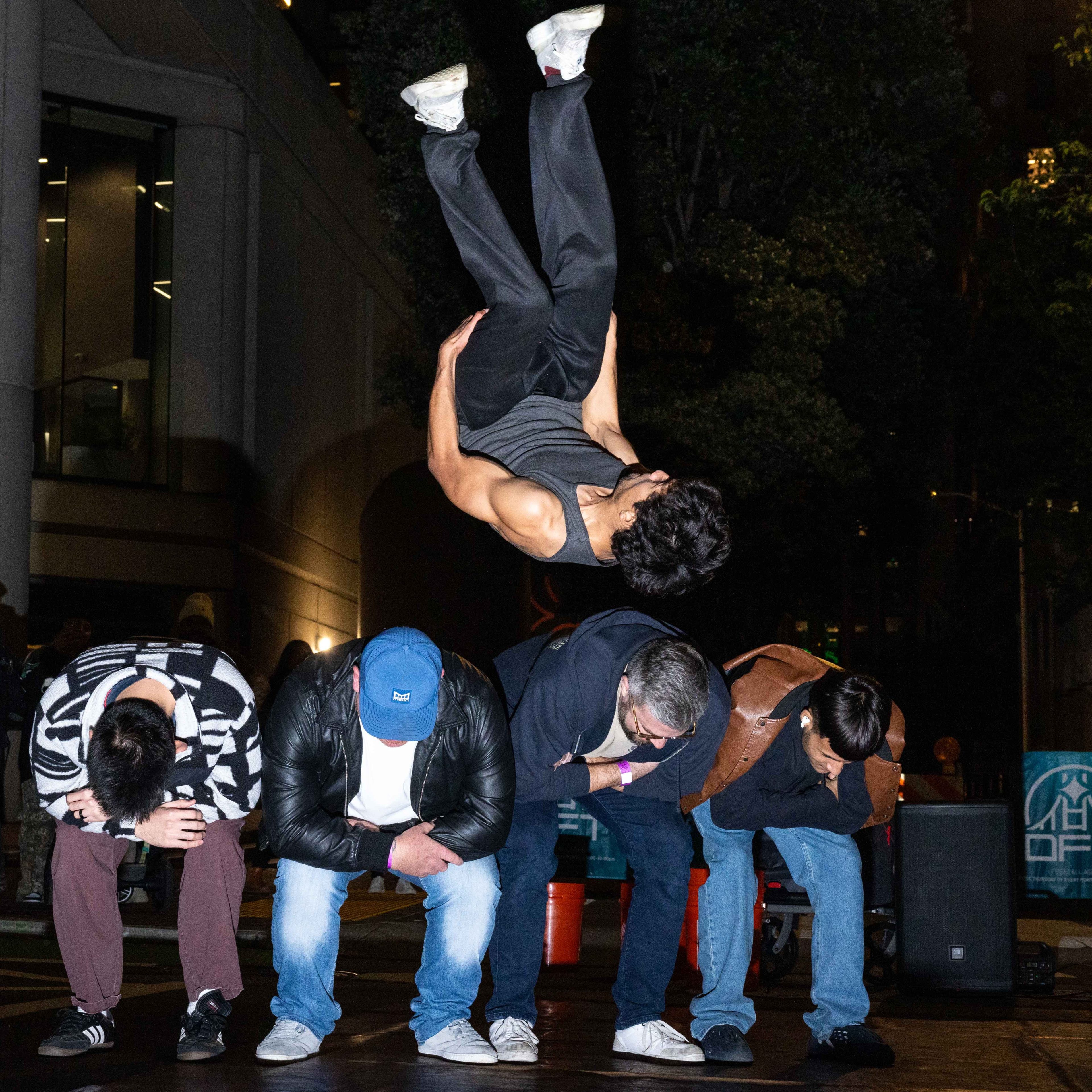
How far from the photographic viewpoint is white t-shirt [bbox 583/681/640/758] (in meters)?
4.39

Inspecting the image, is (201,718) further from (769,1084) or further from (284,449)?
(284,449)

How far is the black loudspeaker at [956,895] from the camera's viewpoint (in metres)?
5.80

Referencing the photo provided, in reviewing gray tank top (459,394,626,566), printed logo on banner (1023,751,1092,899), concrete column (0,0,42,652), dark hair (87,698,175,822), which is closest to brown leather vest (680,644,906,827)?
gray tank top (459,394,626,566)

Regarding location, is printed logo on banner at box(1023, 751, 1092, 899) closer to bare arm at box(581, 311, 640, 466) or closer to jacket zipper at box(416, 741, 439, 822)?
bare arm at box(581, 311, 640, 466)

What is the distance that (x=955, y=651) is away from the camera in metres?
32.4

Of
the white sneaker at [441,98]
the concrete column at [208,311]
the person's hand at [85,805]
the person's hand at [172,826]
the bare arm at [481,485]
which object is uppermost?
the concrete column at [208,311]

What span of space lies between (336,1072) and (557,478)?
2020 mm

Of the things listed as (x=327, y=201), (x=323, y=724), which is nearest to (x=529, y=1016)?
(x=323, y=724)

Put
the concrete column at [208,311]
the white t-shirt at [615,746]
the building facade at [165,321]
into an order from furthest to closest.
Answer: the concrete column at [208,311] < the building facade at [165,321] < the white t-shirt at [615,746]

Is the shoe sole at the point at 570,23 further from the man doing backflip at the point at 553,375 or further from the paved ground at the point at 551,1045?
the paved ground at the point at 551,1045

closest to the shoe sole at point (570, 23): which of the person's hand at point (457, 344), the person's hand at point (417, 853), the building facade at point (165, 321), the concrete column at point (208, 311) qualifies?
the person's hand at point (457, 344)

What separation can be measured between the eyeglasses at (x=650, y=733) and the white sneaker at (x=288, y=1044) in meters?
1.31

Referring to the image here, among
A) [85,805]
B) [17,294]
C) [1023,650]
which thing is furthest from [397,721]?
[1023,650]

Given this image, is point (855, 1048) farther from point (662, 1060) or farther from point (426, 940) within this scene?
point (426, 940)
